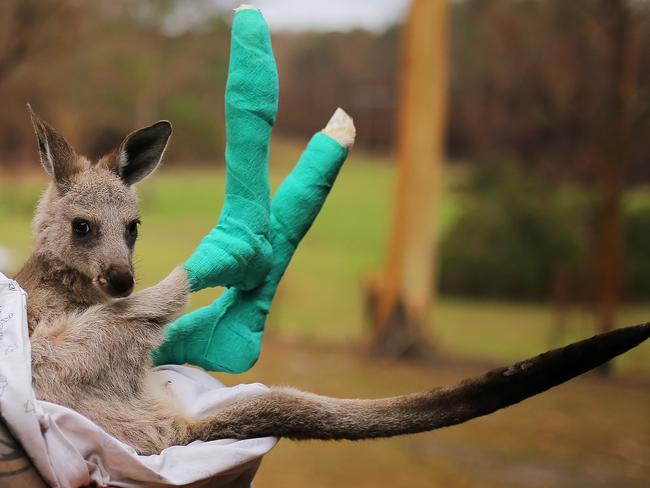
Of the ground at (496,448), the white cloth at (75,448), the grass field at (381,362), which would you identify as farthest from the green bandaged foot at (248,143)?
the ground at (496,448)

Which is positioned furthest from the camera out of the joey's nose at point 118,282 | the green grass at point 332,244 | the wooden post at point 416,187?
the green grass at point 332,244

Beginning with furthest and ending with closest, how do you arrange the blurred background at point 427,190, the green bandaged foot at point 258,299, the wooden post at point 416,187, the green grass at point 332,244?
the green grass at point 332,244, the wooden post at point 416,187, the blurred background at point 427,190, the green bandaged foot at point 258,299

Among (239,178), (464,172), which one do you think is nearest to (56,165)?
(239,178)

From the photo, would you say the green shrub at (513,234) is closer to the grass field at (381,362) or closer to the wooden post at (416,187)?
the grass field at (381,362)

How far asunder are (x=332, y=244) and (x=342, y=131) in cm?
520

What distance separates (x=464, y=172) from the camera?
690 centimetres

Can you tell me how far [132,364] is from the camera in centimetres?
162

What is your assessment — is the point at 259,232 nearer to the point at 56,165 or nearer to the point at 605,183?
the point at 56,165

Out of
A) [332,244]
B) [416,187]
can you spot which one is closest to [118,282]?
[416,187]

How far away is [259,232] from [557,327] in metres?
4.62

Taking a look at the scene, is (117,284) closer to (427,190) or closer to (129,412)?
(129,412)

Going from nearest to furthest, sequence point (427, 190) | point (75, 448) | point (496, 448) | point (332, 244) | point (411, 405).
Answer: point (75, 448) < point (411, 405) < point (496, 448) < point (427, 190) < point (332, 244)

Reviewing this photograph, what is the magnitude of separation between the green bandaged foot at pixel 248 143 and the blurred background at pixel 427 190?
9.07 ft

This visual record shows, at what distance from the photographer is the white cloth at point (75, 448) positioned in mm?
1329
